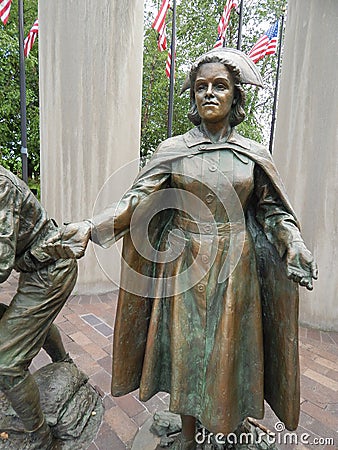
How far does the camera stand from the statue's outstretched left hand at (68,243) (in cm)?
158

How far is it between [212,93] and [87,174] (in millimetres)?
3680

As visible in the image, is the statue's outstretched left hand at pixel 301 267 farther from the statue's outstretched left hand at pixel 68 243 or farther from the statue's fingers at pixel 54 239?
the statue's fingers at pixel 54 239

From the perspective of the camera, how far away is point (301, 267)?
167cm

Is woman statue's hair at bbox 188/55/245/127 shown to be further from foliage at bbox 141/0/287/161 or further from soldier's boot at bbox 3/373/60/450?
foliage at bbox 141/0/287/161

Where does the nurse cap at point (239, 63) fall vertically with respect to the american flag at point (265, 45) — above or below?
below

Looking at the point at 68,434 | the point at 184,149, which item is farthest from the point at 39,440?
the point at 184,149

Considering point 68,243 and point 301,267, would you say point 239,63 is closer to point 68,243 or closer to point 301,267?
point 301,267

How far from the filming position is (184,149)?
194 cm

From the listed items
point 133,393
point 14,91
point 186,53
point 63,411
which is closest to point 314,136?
point 133,393

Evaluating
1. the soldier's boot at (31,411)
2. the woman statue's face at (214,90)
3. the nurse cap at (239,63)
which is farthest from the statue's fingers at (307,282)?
the soldier's boot at (31,411)

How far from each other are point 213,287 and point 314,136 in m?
3.23

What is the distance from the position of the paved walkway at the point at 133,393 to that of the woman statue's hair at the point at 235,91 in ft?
7.35

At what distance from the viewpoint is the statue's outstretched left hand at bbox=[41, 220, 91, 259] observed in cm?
158

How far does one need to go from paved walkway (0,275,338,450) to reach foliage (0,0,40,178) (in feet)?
21.1
